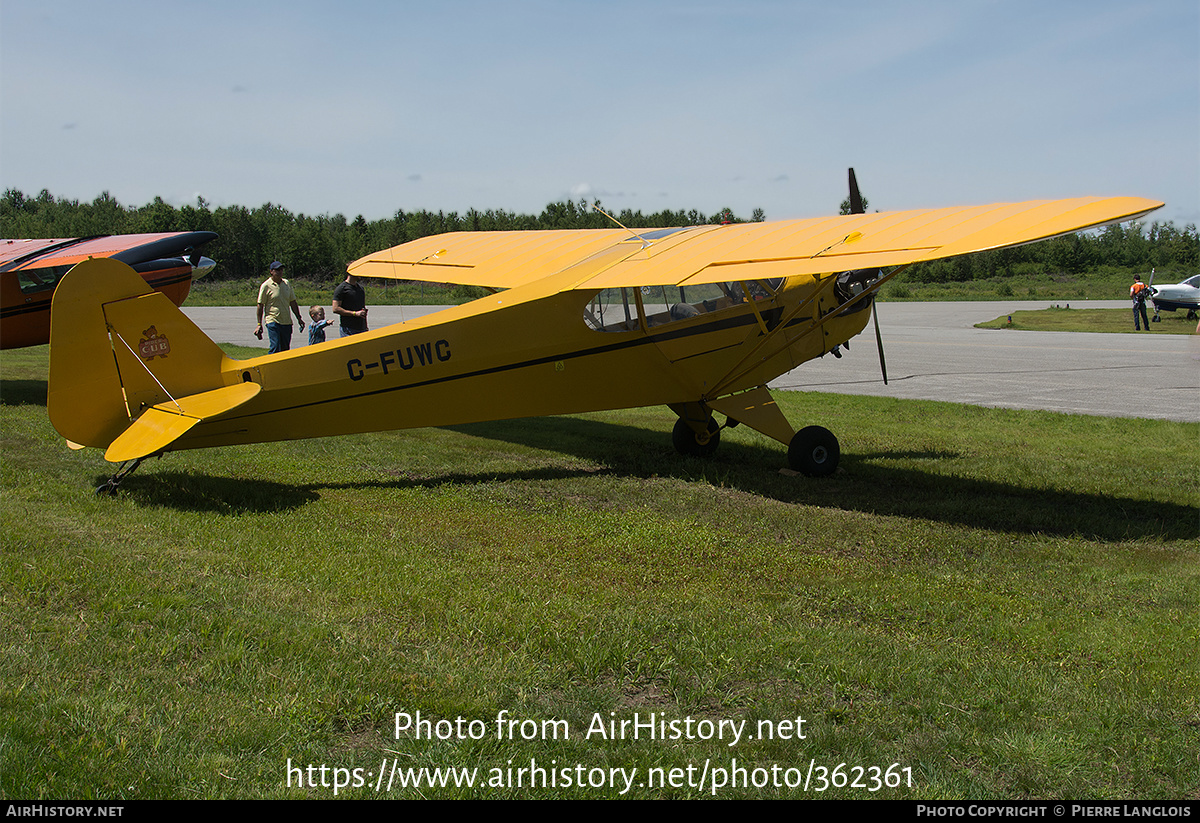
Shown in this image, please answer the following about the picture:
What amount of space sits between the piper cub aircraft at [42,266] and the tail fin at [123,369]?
21.1ft

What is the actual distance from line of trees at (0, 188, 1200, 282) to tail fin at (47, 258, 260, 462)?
54.1 metres

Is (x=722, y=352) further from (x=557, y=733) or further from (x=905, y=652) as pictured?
(x=557, y=733)

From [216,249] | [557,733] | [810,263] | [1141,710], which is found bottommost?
[1141,710]

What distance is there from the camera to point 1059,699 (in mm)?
3500

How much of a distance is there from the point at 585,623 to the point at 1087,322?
93.8 ft

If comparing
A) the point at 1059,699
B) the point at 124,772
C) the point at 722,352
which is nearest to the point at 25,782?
the point at 124,772

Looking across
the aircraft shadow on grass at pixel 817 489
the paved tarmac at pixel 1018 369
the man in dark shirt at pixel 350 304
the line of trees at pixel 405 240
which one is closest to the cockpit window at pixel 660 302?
the aircraft shadow on grass at pixel 817 489

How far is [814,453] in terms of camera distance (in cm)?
789

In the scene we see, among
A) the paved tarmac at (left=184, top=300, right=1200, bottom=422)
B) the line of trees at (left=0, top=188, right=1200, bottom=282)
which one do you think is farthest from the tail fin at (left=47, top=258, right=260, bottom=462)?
the line of trees at (left=0, top=188, right=1200, bottom=282)

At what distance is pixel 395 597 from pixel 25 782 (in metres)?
1.86

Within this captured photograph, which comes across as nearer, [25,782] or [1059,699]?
[25,782]

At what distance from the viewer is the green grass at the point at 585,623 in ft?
9.93

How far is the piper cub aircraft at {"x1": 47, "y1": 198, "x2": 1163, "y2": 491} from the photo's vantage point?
616cm

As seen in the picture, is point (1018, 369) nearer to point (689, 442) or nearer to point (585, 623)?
point (689, 442)
